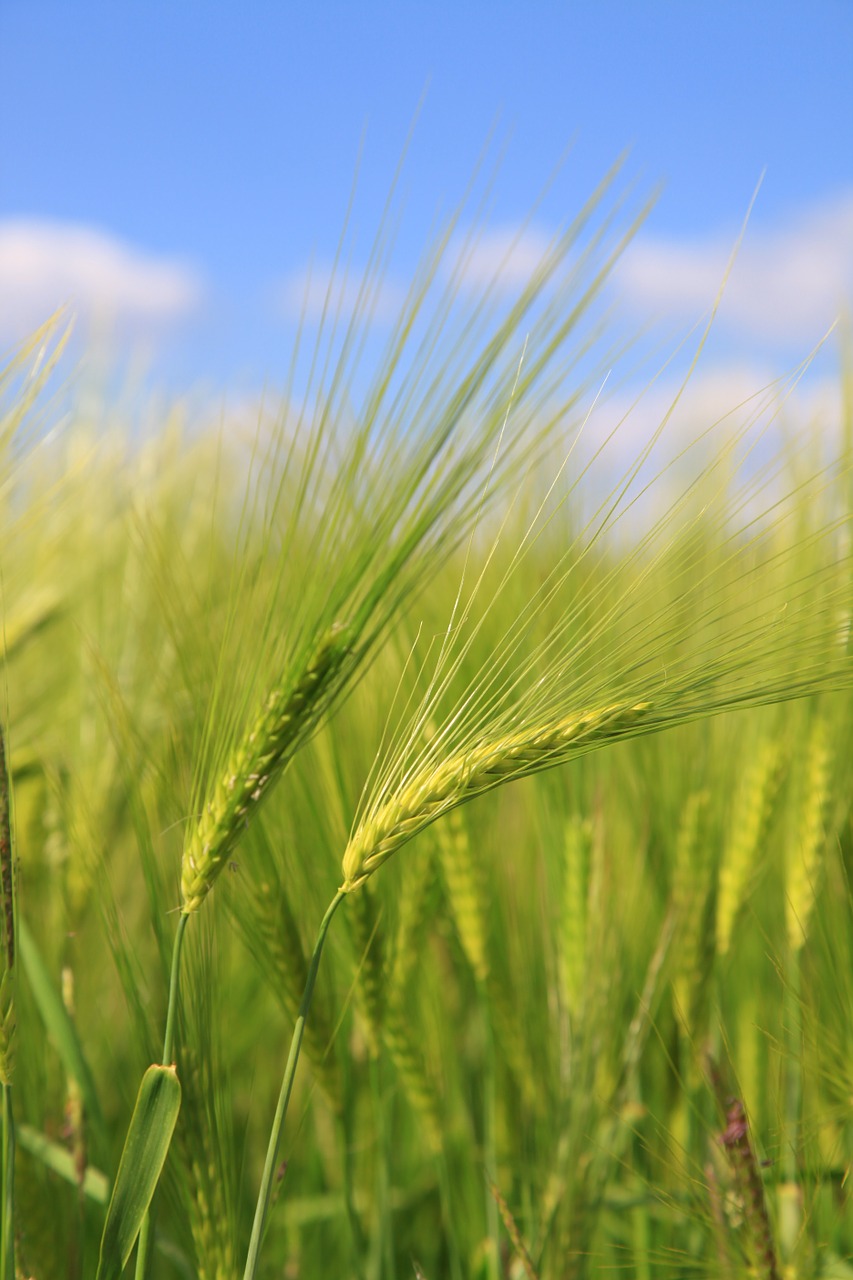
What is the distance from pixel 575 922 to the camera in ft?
3.61

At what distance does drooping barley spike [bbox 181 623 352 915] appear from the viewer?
633 mm

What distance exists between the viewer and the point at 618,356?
643 millimetres

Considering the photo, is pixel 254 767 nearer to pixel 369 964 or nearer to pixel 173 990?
pixel 173 990

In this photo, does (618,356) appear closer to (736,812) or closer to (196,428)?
(736,812)

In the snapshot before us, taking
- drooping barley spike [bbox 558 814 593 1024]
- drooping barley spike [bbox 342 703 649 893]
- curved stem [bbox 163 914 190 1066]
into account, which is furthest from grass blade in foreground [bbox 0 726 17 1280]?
drooping barley spike [bbox 558 814 593 1024]

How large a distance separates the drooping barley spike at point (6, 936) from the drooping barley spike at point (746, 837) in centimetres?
79

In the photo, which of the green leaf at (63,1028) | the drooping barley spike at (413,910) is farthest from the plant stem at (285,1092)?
the drooping barley spike at (413,910)

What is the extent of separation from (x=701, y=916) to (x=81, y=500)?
1.07 m

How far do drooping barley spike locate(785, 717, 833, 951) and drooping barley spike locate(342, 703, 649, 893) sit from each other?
1.85ft

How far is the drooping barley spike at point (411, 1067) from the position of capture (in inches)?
38.5

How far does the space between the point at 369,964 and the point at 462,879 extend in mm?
192

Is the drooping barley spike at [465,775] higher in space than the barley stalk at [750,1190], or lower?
higher

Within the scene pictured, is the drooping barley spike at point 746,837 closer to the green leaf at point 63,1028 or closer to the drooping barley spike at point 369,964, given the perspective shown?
the drooping barley spike at point 369,964

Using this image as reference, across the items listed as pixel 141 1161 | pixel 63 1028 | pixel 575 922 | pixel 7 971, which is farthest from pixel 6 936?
pixel 575 922
